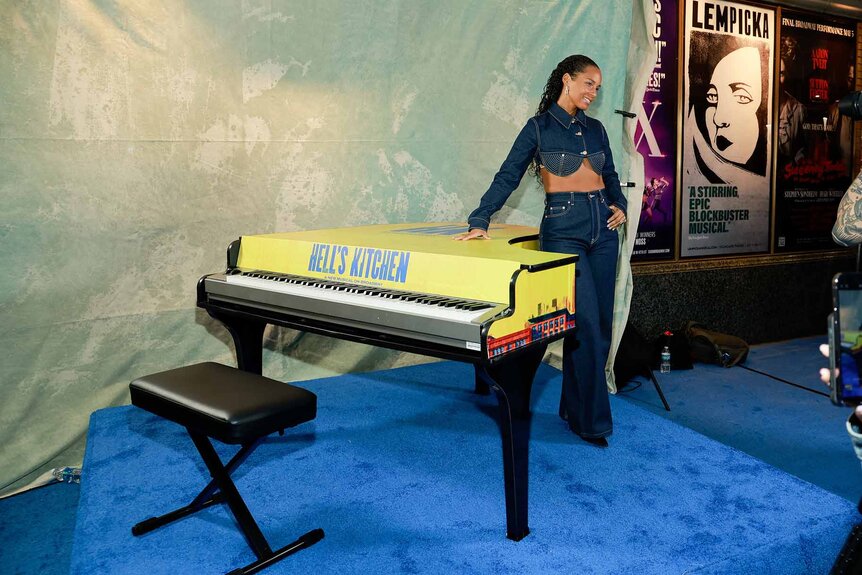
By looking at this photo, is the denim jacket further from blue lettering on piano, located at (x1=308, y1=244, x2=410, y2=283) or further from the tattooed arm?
the tattooed arm

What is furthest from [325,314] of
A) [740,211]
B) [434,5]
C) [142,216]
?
[740,211]

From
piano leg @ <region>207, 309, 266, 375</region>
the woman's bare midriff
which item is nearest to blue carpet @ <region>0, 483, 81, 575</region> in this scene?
piano leg @ <region>207, 309, 266, 375</region>

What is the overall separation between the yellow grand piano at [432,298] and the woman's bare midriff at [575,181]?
27 centimetres

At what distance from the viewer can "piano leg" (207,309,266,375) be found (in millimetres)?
2973

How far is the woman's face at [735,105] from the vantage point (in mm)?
5008

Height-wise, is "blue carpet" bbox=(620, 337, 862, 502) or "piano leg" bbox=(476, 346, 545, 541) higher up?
"piano leg" bbox=(476, 346, 545, 541)

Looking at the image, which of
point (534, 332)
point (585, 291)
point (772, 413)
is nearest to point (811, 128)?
point (772, 413)

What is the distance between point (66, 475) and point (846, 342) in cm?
319

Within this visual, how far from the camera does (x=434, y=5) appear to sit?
380cm

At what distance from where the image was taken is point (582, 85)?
2869 mm

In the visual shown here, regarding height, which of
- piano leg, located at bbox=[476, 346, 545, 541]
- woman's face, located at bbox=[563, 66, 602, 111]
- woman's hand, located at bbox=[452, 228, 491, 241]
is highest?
woman's face, located at bbox=[563, 66, 602, 111]

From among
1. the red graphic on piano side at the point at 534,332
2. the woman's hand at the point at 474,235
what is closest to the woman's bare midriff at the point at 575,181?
the woman's hand at the point at 474,235

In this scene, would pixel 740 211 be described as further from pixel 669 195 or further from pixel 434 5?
pixel 434 5

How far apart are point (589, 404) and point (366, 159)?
183cm
